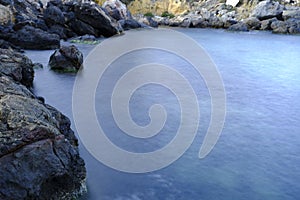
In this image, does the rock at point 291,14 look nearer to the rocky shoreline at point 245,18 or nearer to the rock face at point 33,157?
the rocky shoreline at point 245,18

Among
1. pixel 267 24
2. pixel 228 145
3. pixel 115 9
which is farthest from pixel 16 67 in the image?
pixel 267 24

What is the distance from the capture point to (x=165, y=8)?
71.2 m

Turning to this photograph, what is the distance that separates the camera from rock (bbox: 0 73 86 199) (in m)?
6.21

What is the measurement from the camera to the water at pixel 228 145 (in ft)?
26.6

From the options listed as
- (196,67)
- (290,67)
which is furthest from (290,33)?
(196,67)

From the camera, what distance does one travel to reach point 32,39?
82.1ft

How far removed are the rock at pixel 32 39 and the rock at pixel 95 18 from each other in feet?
29.8

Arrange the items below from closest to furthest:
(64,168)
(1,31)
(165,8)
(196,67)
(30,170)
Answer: (30,170), (64,168), (196,67), (1,31), (165,8)

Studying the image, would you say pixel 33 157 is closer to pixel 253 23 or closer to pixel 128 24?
pixel 128 24

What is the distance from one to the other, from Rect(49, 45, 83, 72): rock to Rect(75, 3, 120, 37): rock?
15.8m

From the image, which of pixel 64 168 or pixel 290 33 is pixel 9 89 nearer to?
pixel 64 168

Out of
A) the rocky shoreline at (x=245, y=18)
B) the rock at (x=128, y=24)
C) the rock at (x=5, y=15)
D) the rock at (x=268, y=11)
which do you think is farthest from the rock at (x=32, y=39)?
the rock at (x=268, y=11)

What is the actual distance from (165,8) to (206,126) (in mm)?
61972

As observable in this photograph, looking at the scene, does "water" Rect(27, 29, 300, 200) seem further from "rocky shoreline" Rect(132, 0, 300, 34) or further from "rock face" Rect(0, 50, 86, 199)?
"rocky shoreline" Rect(132, 0, 300, 34)
